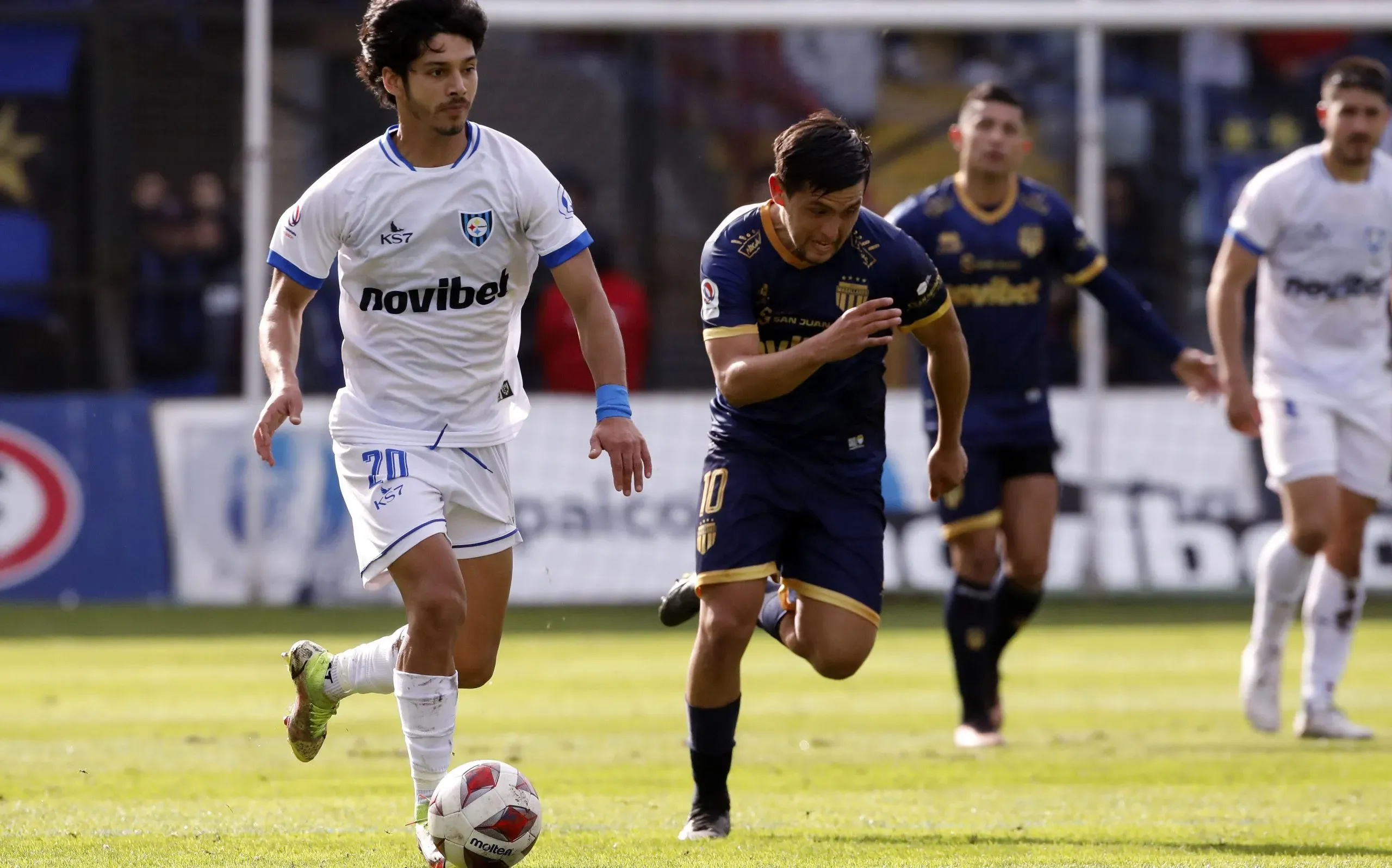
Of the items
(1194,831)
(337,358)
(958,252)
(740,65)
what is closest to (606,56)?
(740,65)

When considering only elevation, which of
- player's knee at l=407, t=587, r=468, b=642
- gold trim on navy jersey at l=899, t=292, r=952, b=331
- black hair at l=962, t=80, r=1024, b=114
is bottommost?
player's knee at l=407, t=587, r=468, b=642

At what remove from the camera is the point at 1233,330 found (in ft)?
28.2

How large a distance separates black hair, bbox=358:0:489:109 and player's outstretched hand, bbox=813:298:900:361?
1.27 m

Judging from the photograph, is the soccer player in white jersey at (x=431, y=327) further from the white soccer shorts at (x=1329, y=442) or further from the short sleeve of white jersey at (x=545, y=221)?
the white soccer shorts at (x=1329, y=442)

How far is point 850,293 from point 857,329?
55 cm

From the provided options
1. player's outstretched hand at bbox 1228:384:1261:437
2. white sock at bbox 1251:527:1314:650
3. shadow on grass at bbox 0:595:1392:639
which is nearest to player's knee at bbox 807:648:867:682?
player's outstretched hand at bbox 1228:384:1261:437

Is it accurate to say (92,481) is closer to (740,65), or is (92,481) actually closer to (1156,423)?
(740,65)

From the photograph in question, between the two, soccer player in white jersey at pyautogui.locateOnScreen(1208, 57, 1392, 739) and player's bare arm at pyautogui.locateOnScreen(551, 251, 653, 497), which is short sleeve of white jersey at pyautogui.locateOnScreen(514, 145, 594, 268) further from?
soccer player in white jersey at pyautogui.locateOnScreen(1208, 57, 1392, 739)

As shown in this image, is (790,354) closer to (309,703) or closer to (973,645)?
(309,703)

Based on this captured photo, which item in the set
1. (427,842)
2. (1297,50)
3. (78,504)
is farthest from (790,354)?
(1297,50)

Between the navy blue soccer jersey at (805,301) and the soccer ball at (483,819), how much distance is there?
4.73 feet

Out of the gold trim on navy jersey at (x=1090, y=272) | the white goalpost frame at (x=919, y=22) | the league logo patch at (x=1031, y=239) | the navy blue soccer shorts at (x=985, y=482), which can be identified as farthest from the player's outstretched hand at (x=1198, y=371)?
the white goalpost frame at (x=919, y=22)

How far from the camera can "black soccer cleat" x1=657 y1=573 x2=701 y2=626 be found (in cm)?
675

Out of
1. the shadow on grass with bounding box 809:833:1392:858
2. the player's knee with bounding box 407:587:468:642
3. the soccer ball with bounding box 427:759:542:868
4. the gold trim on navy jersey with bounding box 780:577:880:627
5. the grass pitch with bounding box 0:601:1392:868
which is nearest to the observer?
the soccer ball with bounding box 427:759:542:868
